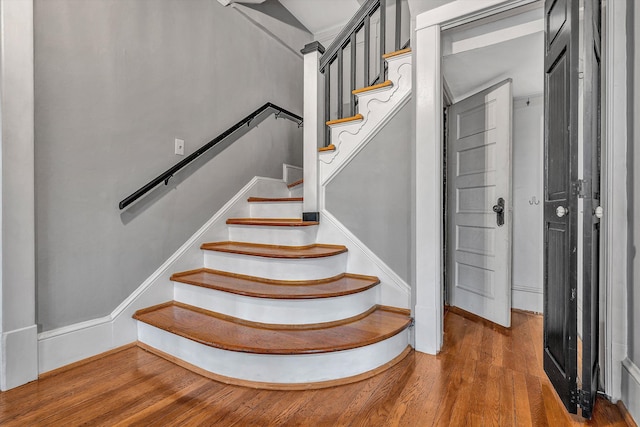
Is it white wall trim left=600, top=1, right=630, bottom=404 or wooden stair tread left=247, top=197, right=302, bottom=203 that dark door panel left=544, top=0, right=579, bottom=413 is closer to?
white wall trim left=600, top=1, right=630, bottom=404

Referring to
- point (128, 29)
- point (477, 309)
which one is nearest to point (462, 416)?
point (477, 309)

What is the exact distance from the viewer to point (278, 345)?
1.60 meters

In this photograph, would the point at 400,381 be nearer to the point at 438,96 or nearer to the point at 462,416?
the point at 462,416

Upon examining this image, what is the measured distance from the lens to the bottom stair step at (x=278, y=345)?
1572 mm

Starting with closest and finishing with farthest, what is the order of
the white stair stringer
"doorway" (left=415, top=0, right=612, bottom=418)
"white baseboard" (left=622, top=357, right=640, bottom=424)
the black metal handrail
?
"white baseboard" (left=622, top=357, right=640, bottom=424) < "doorway" (left=415, top=0, right=612, bottom=418) < the black metal handrail < the white stair stringer

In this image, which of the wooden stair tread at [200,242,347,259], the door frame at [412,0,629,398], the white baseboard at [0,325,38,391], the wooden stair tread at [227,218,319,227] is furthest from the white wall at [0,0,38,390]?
the door frame at [412,0,629,398]

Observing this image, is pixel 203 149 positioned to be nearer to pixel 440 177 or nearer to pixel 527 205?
pixel 440 177

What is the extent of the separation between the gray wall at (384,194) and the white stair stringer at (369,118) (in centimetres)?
5

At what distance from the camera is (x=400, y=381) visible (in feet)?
5.34

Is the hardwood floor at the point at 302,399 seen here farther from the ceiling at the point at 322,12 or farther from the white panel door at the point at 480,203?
the ceiling at the point at 322,12

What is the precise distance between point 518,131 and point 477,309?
5.51 ft

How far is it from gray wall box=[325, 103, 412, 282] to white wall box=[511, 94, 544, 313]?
4.82 ft

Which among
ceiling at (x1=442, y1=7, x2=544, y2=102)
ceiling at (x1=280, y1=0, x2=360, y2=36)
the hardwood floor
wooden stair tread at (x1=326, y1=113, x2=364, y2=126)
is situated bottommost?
the hardwood floor

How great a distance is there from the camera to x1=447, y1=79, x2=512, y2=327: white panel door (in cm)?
247
